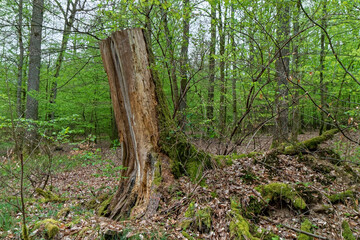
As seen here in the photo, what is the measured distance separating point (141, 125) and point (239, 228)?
8.10ft

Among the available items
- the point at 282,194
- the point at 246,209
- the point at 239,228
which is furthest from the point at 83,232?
the point at 282,194

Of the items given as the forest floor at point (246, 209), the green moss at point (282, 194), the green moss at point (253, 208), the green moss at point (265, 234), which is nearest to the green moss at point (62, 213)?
the forest floor at point (246, 209)

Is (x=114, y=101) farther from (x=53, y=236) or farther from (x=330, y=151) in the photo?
(x=330, y=151)

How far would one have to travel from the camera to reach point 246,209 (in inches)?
132

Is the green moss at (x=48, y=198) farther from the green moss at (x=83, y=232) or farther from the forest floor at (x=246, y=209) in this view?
the green moss at (x=83, y=232)

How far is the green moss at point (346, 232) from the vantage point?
8.90 feet

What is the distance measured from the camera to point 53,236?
3230mm

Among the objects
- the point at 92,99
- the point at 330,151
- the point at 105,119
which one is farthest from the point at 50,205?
the point at 105,119

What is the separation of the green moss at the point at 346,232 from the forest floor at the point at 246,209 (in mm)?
29

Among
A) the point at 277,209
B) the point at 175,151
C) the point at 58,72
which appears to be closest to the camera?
the point at 277,209

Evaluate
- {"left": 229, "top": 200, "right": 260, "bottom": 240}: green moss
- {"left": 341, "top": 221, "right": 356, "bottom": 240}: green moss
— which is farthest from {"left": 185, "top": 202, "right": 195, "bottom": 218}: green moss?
→ {"left": 341, "top": 221, "right": 356, "bottom": 240}: green moss

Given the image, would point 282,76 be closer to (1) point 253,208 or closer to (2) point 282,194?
(2) point 282,194

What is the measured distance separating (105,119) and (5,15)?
8.38m

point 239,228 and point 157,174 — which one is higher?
point 157,174
